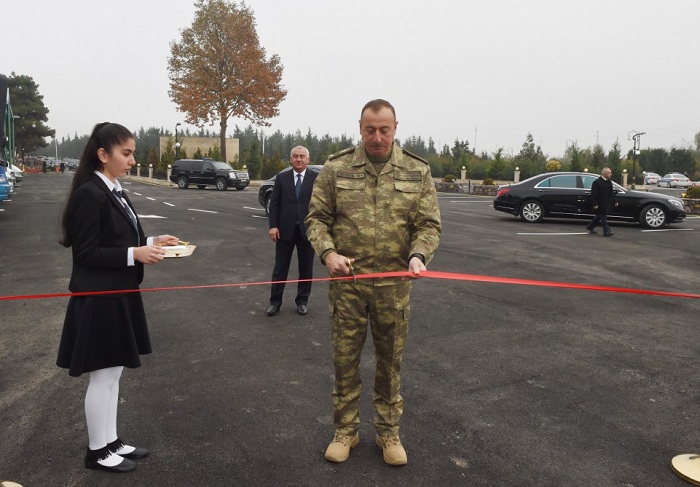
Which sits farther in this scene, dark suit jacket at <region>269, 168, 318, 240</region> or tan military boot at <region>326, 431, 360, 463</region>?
dark suit jacket at <region>269, 168, 318, 240</region>

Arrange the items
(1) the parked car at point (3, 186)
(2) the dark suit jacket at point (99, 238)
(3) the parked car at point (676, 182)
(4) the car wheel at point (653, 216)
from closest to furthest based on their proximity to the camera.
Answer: (2) the dark suit jacket at point (99, 238) → (1) the parked car at point (3, 186) → (4) the car wheel at point (653, 216) → (3) the parked car at point (676, 182)

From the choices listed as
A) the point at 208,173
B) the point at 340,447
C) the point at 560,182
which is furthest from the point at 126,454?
the point at 208,173

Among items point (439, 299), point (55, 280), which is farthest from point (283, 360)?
point (55, 280)

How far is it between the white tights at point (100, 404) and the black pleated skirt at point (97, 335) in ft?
0.29

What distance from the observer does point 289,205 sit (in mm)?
6375

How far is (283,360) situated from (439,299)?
9.21 ft

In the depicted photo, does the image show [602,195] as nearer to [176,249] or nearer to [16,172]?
[176,249]

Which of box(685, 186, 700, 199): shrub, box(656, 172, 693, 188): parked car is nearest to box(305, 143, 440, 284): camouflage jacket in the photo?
box(685, 186, 700, 199): shrub

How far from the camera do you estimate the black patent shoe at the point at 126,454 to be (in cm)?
311

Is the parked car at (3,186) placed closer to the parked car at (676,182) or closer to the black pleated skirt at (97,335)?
the black pleated skirt at (97,335)

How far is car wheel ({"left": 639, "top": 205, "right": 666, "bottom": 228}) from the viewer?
51.4ft

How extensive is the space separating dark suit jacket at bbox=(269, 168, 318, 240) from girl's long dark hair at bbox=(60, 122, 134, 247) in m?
3.42

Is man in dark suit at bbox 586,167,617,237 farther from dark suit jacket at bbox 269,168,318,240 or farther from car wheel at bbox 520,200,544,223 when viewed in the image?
dark suit jacket at bbox 269,168,318,240

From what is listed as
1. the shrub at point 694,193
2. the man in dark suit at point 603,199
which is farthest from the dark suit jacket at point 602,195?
the shrub at point 694,193
